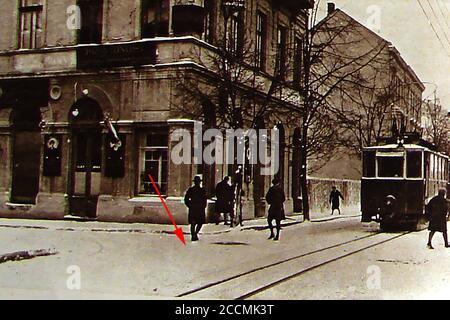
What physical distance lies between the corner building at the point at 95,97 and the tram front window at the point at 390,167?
16.7 ft

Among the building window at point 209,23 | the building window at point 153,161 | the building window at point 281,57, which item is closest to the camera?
the building window at point 153,161

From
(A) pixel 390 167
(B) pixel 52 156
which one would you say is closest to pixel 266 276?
(B) pixel 52 156

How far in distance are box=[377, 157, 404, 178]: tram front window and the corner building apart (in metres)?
5.09

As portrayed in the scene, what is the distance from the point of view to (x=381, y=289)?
545cm

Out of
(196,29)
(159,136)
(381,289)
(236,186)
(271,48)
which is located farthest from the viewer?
(271,48)

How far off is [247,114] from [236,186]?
1857mm

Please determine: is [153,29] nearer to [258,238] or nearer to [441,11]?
[258,238]

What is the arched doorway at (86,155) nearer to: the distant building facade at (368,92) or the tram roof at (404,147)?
the distant building facade at (368,92)

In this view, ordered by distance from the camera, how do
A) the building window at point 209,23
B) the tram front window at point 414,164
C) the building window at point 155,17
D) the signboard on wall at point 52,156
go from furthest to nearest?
1. the tram front window at point 414,164
2. the building window at point 209,23
3. the building window at point 155,17
4. the signboard on wall at point 52,156

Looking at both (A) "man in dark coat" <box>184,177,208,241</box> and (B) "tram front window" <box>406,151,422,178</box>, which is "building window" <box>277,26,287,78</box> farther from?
(A) "man in dark coat" <box>184,177,208,241</box>

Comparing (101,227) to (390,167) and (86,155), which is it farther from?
(390,167)

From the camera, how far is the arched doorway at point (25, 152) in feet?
41.6

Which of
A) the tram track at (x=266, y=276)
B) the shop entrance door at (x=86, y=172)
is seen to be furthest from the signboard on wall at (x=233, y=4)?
the tram track at (x=266, y=276)

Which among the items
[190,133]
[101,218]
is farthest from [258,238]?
[101,218]
